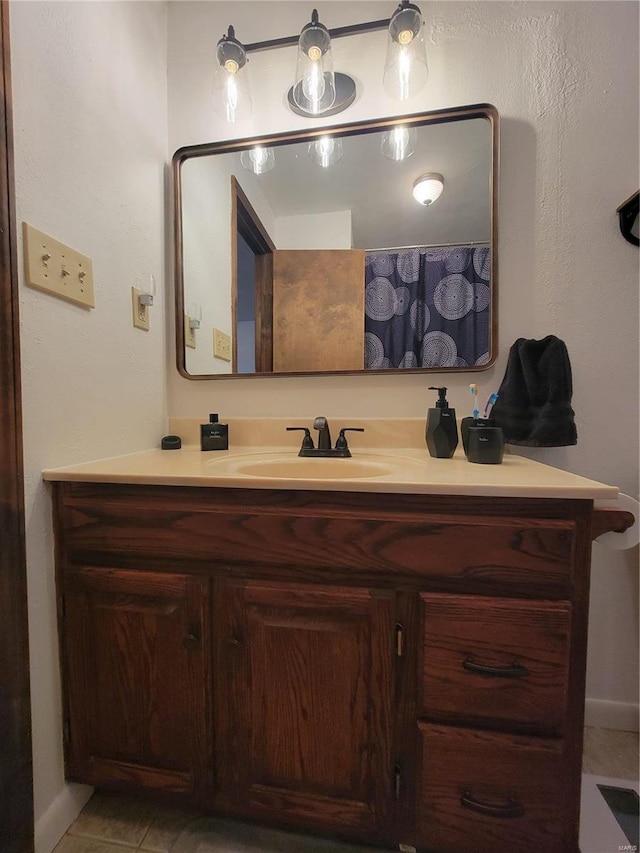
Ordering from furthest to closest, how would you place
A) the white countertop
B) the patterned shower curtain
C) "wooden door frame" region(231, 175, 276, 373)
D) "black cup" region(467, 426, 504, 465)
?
"wooden door frame" region(231, 175, 276, 373) → the patterned shower curtain → "black cup" region(467, 426, 504, 465) → the white countertop

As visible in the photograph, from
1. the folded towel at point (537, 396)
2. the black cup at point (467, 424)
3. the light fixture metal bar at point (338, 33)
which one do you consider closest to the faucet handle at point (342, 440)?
the black cup at point (467, 424)

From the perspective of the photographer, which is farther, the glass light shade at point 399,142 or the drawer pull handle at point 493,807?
the glass light shade at point 399,142

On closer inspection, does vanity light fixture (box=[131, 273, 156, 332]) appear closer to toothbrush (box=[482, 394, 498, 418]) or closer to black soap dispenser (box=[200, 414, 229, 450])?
black soap dispenser (box=[200, 414, 229, 450])

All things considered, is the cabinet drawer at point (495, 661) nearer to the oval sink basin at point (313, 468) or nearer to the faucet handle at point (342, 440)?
the oval sink basin at point (313, 468)

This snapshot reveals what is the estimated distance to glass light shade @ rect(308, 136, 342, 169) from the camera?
114 cm

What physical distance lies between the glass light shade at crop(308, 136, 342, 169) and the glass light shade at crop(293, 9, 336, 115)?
0.27 feet

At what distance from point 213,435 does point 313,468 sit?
34cm

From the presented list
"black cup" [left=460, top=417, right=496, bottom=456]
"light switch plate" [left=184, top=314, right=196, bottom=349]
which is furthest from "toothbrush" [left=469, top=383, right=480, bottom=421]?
"light switch plate" [left=184, top=314, right=196, bottom=349]

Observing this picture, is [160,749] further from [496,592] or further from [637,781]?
[637,781]

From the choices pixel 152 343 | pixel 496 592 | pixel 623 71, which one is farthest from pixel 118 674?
pixel 623 71

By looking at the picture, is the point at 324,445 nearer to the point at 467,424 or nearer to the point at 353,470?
the point at 353,470

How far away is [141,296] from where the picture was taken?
3.52ft

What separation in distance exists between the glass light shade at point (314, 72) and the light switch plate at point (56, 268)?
820mm

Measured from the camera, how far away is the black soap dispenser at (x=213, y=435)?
112 cm
